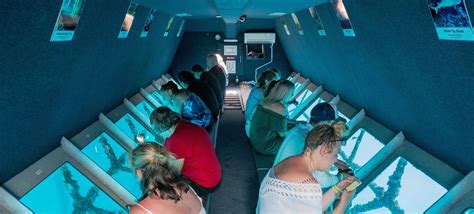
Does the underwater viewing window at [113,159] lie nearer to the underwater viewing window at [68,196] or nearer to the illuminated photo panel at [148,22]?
the underwater viewing window at [68,196]

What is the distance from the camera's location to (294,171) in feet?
7.52

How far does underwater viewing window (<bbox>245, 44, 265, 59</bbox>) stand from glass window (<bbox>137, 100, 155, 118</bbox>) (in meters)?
5.18

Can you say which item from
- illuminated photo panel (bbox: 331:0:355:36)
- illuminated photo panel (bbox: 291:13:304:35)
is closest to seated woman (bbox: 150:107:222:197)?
illuminated photo panel (bbox: 331:0:355:36)

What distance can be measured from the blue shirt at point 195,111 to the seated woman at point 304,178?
3.08 m

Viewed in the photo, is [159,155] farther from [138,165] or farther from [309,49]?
[309,49]

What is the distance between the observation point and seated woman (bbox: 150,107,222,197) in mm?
3498

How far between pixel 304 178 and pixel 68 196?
2201mm

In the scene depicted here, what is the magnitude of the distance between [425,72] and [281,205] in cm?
170

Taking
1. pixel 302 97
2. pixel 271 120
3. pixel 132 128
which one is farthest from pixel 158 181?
pixel 302 97

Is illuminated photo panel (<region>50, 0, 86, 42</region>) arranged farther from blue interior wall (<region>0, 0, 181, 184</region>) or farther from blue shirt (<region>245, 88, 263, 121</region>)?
blue shirt (<region>245, 88, 263, 121</region>)

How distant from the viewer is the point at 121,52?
211 inches

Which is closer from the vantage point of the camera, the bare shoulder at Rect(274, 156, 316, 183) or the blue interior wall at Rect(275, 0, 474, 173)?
the bare shoulder at Rect(274, 156, 316, 183)

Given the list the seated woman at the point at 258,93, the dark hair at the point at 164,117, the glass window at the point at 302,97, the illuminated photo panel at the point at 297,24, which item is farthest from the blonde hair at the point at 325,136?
the illuminated photo panel at the point at 297,24

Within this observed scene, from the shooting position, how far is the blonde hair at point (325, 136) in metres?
2.33
